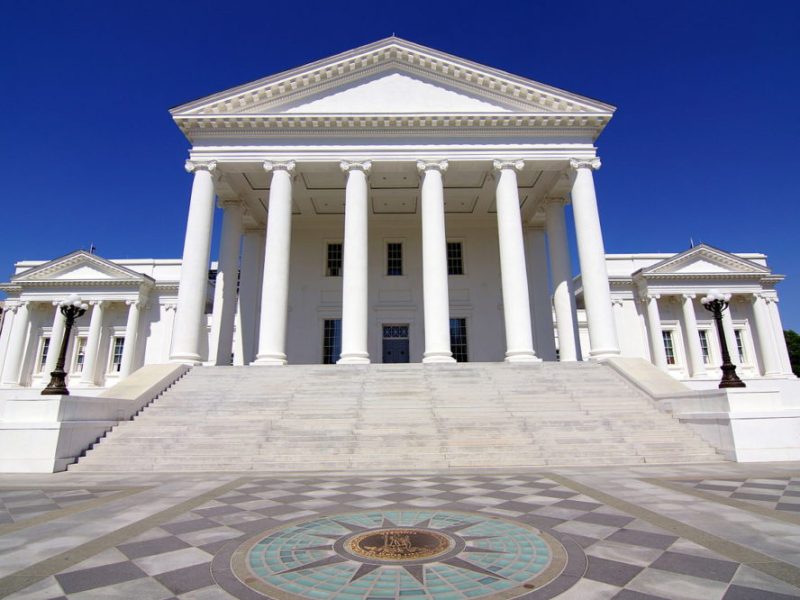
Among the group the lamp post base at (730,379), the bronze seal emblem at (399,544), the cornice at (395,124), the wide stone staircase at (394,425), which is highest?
the cornice at (395,124)

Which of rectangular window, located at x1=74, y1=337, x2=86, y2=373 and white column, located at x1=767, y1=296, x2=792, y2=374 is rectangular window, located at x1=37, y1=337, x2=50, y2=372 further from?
white column, located at x1=767, y1=296, x2=792, y2=374

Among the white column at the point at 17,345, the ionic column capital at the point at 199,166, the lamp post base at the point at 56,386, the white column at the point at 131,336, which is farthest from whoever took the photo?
the white column at the point at 131,336

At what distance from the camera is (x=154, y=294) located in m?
37.9

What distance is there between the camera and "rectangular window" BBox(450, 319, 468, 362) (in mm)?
27750

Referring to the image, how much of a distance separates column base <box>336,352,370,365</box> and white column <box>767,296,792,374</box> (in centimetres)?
3711

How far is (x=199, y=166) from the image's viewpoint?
21016 mm

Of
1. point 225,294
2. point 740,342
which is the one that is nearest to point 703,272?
point 740,342

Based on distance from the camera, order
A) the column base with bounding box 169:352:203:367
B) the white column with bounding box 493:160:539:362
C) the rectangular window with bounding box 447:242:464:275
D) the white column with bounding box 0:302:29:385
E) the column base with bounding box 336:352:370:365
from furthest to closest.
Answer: the white column with bounding box 0:302:29:385 < the rectangular window with bounding box 447:242:464:275 < the white column with bounding box 493:160:539:362 < the column base with bounding box 169:352:203:367 < the column base with bounding box 336:352:370:365

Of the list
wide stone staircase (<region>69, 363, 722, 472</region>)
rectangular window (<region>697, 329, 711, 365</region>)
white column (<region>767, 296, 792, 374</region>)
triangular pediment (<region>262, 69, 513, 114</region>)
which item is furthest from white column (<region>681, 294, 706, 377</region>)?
triangular pediment (<region>262, 69, 513, 114</region>)

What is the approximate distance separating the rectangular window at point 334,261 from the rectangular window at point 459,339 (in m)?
8.11

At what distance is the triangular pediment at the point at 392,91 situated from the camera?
21578 mm

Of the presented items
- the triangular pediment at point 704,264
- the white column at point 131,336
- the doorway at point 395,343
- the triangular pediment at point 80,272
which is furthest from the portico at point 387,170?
the triangular pediment at point 80,272

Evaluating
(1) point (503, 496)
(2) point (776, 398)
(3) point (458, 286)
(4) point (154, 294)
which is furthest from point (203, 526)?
(4) point (154, 294)

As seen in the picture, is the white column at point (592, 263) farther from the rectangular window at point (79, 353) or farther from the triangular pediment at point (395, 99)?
the rectangular window at point (79, 353)
